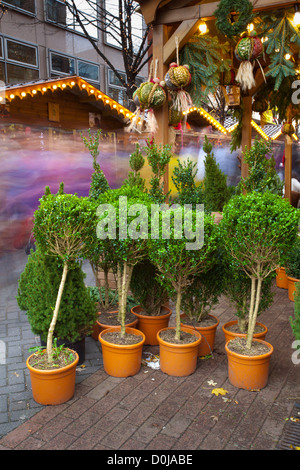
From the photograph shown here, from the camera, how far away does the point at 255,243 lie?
396 centimetres

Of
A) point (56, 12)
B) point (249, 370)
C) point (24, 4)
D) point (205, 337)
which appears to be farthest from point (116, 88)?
point (249, 370)

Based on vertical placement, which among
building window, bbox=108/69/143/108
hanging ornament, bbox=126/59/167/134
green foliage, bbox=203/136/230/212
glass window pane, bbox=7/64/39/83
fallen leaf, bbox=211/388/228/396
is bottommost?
fallen leaf, bbox=211/388/228/396

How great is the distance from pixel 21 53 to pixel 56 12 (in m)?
2.75

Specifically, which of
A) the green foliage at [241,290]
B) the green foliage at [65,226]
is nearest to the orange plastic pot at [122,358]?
the green foliage at [65,226]

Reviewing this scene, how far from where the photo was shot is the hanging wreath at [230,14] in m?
5.22

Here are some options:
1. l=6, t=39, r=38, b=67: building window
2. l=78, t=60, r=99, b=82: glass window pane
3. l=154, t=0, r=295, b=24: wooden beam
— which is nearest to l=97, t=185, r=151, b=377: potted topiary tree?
l=154, t=0, r=295, b=24: wooden beam

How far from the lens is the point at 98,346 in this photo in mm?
5344

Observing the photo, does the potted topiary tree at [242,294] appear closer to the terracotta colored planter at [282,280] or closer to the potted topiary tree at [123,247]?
the potted topiary tree at [123,247]

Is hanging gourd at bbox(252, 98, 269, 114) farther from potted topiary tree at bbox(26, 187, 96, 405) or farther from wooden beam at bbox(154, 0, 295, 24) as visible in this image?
potted topiary tree at bbox(26, 187, 96, 405)

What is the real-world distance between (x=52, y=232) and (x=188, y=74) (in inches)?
127

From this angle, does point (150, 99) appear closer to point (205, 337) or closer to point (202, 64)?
point (202, 64)

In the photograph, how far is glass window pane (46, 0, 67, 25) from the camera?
14070 mm

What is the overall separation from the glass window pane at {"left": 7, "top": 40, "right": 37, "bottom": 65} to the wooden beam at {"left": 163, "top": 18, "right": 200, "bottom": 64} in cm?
850

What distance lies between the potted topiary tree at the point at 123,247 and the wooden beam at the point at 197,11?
10.6 ft
